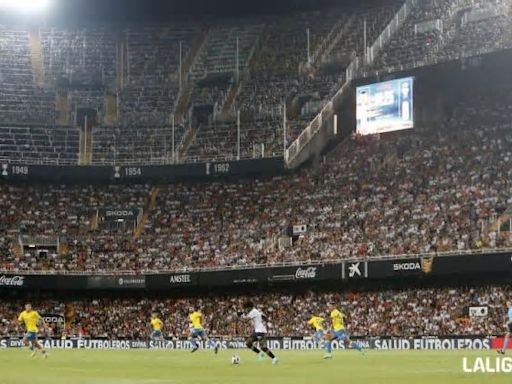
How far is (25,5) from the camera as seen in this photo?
94.3m

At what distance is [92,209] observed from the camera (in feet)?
271

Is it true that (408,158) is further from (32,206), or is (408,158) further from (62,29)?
(62,29)

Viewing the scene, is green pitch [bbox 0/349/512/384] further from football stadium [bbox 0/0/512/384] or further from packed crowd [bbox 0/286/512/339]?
packed crowd [bbox 0/286/512/339]

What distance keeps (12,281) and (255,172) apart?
20720 millimetres

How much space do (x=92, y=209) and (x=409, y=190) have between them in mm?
26941

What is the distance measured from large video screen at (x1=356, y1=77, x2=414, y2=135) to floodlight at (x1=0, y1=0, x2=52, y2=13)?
3488cm

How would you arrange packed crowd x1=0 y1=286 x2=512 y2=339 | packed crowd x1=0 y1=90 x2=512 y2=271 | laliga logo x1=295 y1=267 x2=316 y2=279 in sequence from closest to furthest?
1. packed crowd x1=0 y1=286 x2=512 y2=339
2. packed crowd x1=0 y1=90 x2=512 y2=271
3. laliga logo x1=295 y1=267 x2=316 y2=279

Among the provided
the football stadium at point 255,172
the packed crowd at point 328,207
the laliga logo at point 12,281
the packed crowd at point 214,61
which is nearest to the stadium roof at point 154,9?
the football stadium at point 255,172

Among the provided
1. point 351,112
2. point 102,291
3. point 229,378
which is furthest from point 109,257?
point 229,378

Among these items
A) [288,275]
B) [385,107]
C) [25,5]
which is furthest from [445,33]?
[25,5]

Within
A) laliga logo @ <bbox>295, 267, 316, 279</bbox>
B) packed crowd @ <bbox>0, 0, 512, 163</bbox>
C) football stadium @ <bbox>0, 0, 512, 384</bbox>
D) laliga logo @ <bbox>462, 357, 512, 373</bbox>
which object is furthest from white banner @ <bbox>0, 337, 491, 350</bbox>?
laliga logo @ <bbox>462, 357, 512, 373</bbox>

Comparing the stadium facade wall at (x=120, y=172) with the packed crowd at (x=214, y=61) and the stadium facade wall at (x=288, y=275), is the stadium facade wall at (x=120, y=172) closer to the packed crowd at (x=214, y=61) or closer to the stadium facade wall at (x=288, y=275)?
the packed crowd at (x=214, y=61)

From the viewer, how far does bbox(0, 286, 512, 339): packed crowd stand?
60.6m

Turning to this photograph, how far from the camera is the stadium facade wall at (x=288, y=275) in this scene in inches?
2418
